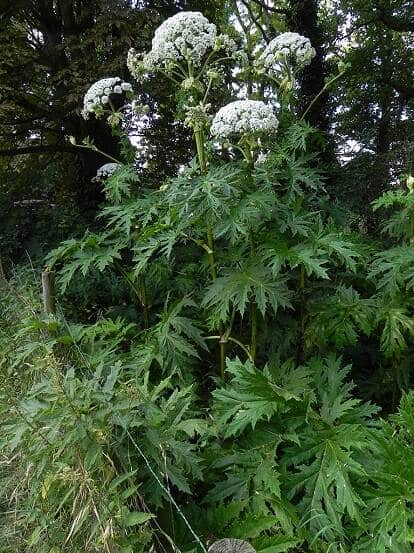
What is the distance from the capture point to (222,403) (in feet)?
8.25

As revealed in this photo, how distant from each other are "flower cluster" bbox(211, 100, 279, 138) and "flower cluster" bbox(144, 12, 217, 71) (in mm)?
413

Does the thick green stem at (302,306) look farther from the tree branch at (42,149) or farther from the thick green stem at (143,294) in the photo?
the tree branch at (42,149)

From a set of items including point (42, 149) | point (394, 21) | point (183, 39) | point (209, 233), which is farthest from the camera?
point (394, 21)

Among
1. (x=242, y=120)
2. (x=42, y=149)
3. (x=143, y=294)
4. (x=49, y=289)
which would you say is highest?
(x=42, y=149)

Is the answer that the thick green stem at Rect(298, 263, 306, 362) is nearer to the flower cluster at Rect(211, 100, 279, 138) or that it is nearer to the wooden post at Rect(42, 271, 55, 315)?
the flower cluster at Rect(211, 100, 279, 138)

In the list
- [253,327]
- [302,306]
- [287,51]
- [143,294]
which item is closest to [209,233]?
[253,327]

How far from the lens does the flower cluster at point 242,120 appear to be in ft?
8.32

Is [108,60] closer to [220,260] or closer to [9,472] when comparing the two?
[220,260]

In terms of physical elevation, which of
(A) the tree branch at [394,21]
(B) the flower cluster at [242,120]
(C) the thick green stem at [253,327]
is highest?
(A) the tree branch at [394,21]

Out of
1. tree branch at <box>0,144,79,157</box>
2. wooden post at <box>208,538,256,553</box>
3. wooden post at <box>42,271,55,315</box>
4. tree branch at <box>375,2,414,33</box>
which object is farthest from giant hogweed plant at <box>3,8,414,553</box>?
tree branch at <box>375,2,414,33</box>

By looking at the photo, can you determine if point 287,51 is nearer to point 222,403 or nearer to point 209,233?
point 209,233

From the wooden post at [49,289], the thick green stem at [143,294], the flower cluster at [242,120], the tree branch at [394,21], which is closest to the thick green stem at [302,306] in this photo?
the flower cluster at [242,120]

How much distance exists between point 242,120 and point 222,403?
1545 millimetres

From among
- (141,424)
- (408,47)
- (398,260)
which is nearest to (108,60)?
(398,260)
